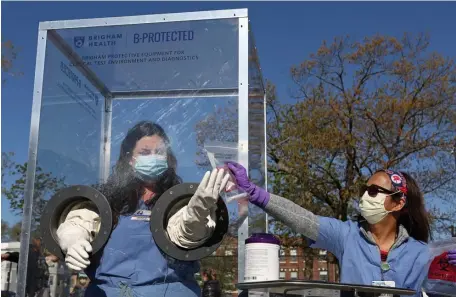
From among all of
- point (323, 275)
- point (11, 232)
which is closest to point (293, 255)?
point (323, 275)

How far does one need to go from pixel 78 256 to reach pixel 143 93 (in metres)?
1.13

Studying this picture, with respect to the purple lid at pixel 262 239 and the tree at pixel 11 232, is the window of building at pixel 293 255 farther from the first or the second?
the purple lid at pixel 262 239

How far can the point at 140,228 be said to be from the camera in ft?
8.83

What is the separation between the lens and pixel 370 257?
2.85m

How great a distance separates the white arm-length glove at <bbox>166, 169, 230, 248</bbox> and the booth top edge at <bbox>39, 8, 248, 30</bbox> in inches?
34.0

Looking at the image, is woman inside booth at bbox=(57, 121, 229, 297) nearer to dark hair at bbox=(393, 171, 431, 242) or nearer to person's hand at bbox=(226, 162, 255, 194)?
person's hand at bbox=(226, 162, 255, 194)

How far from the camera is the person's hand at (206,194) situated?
235 cm

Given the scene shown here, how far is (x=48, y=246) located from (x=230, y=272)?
0.88m

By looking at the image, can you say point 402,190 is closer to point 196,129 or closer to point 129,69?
point 196,129

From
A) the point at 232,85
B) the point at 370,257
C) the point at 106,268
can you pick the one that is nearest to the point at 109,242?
the point at 106,268

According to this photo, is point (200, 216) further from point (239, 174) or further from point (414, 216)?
point (414, 216)

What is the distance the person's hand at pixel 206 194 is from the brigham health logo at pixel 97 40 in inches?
42.5

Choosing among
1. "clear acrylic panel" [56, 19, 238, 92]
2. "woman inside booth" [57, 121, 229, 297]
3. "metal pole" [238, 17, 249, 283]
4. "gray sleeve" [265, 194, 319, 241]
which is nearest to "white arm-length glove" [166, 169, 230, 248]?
"woman inside booth" [57, 121, 229, 297]

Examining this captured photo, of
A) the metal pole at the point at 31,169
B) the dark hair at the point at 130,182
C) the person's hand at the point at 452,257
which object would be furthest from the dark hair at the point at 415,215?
the metal pole at the point at 31,169
